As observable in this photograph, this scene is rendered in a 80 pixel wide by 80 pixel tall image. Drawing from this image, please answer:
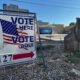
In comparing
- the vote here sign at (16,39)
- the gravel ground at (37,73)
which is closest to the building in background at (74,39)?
the gravel ground at (37,73)

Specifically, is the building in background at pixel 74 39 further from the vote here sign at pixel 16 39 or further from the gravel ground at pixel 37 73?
A: the vote here sign at pixel 16 39

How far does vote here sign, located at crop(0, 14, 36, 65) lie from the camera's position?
6.21 meters

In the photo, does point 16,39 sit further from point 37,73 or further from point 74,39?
point 74,39

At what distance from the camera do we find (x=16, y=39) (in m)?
6.45

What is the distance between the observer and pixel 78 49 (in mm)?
14023

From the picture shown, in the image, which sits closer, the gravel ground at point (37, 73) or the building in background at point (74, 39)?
the gravel ground at point (37, 73)

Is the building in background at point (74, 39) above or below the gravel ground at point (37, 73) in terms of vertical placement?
above

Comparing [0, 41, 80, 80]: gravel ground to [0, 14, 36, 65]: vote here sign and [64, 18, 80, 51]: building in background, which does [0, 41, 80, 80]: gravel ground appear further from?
[64, 18, 80, 51]: building in background

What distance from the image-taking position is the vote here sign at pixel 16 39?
6.21m

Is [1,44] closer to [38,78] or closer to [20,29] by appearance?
[20,29]

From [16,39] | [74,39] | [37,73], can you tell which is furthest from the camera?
[74,39]

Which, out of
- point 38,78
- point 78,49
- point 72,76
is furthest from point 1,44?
point 78,49

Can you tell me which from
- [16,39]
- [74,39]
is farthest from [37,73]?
[74,39]

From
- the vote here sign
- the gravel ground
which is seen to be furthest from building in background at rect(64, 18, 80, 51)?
the vote here sign
